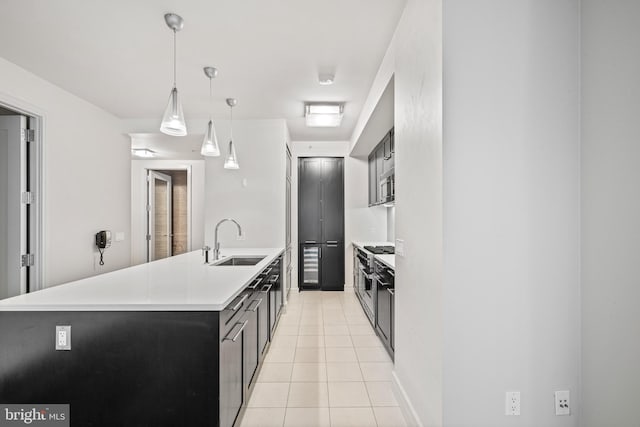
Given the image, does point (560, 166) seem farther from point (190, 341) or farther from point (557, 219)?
point (190, 341)

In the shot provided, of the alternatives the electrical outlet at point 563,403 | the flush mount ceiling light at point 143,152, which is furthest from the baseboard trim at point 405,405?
the flush mount ceiling light at point 143,152

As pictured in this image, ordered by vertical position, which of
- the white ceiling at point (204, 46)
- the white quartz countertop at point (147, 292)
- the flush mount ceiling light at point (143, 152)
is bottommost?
the white quartz countertop at point (147, 292)

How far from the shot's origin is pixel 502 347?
1539 millimetres

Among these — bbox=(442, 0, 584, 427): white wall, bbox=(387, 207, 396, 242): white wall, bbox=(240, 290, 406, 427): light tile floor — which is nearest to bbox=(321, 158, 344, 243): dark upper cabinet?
bbox=(387, 207, 396, 242): white wall

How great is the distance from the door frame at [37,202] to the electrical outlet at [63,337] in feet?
7.70

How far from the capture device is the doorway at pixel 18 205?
10.3ft

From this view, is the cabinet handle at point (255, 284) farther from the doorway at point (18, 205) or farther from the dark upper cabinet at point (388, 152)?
the doorway at point (18, 205)

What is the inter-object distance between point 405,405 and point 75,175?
4.11 metres

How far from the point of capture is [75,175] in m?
3.70

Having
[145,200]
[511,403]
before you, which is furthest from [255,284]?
[145,200]

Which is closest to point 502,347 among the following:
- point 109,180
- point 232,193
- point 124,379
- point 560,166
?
point 560,166

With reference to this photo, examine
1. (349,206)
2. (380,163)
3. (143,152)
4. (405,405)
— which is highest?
(143,152)

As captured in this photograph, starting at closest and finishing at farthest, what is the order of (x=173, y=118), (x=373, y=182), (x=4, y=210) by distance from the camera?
(x=173, y=118) → (x=4, y=210) → (x=373, y=182)

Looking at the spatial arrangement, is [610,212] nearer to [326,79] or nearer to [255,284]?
[255,284]
